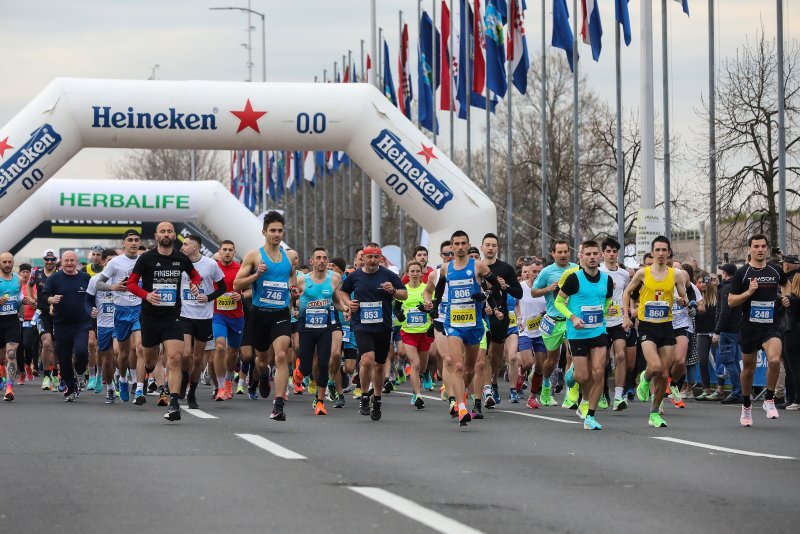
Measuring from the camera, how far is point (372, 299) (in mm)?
17766

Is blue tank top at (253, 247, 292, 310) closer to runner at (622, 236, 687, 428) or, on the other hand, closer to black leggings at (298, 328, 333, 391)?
black leggings at (298, 328, 333, 391)

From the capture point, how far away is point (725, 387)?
24641 mm

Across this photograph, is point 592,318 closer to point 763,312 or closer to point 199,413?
point 763,312

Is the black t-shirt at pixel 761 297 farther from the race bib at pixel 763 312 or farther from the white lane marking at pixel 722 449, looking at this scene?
the white lane marking at pixel 722 449

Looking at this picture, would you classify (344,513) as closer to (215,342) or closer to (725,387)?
(215,342)

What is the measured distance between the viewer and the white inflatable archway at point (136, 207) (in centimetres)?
3991

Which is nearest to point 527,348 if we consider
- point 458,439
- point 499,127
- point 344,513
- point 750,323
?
point 750,323

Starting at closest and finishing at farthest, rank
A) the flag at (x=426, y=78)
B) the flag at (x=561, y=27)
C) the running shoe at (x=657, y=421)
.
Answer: the running shoe at (x=657, y=421), the flag at (x=561, y=27), the flag at (x=426, y=78)

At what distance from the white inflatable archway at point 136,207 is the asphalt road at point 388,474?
22924mm

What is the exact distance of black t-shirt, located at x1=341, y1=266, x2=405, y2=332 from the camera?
17750 mm

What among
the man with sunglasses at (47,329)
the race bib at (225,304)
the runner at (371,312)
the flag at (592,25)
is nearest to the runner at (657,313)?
the runner at (371,312)

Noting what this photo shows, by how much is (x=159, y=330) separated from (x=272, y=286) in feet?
4.00

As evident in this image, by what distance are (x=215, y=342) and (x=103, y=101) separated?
7986 mm

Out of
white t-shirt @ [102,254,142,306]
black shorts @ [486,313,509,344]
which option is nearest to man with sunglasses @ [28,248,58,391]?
white t-shirt @ [102,254,142,306]
